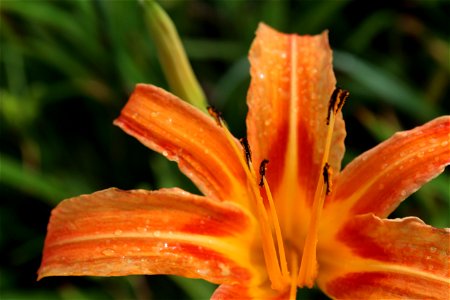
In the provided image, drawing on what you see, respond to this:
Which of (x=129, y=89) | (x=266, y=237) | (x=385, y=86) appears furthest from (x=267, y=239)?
(x=385, y=86)

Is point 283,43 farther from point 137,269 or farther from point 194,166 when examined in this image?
point 137,269

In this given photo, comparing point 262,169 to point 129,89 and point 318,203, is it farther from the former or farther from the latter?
point 129,89

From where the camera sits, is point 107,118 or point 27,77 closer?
point 107,118

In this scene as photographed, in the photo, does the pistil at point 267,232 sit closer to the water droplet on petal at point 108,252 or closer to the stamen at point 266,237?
the stamen at point 266,237

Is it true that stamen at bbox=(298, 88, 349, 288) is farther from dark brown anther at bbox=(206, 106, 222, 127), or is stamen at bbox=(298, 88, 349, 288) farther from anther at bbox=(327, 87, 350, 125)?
dark brown anther at bbox=(206, 106, 222, 127)

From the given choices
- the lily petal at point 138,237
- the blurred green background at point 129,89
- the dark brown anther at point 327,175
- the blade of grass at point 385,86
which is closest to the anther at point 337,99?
the dark brown anther at point 327,175

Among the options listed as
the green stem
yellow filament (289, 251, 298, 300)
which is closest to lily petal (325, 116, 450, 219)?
yellow filament (289, 251, 298, 300)

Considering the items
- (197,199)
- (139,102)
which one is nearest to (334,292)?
(197,199)
